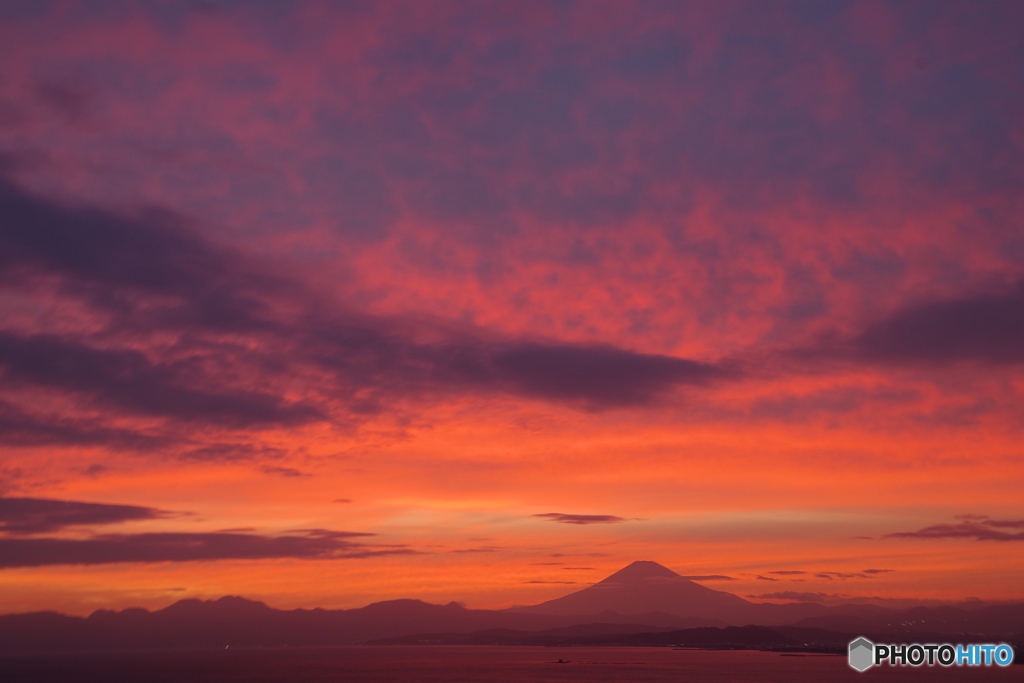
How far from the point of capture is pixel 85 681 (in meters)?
174

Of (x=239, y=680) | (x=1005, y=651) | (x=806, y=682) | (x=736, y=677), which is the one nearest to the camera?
(x=1005, y=651)

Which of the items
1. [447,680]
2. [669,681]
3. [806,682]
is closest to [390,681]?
[447,680]

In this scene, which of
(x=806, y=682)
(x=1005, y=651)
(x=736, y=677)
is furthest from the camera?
(x=736, y=677)

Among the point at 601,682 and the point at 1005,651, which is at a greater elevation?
the point at 1005,651

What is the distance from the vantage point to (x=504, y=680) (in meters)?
170

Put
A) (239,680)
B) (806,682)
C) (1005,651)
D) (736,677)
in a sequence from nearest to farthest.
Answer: (1005,651), (806,682), (736,677), (239,680)

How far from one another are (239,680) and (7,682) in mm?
56602

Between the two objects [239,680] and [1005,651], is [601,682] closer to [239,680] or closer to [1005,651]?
[239,680]

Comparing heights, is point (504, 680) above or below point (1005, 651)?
below

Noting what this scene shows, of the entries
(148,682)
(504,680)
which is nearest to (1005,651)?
(504,680)

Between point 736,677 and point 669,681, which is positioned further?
point 736,677

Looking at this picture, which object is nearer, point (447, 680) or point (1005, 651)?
point (1005, 651)

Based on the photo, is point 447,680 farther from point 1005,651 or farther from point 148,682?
point 1005,651

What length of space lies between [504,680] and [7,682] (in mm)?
119124
